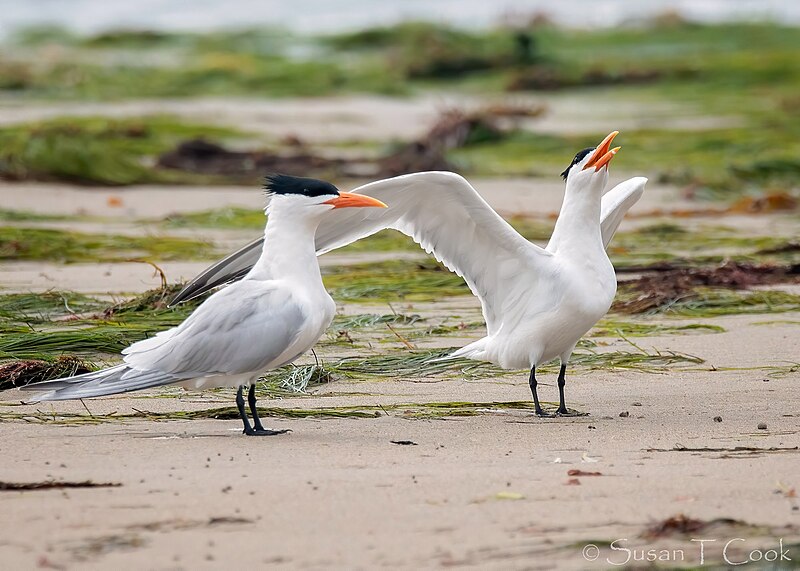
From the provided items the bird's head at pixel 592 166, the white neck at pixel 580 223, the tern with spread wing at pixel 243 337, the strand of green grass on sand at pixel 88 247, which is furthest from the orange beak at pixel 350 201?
the strand of green grass on sand at pixel 88 247

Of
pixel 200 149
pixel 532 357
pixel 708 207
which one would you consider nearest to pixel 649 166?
pixel 708 207

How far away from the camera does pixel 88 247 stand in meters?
10.4

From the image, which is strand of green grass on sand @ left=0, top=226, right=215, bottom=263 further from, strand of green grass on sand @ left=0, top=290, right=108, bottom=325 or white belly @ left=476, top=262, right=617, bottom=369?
white belly @ left=476, top=262, right=617, bottom=369

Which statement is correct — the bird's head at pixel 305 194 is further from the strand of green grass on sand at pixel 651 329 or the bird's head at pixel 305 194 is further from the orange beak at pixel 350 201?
the strand of green grass on sand at pixel 651 329

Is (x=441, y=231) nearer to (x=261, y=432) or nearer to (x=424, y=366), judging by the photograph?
(x=424, y=366)

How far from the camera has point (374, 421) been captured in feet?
19.4

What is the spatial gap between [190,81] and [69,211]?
1532 centimetres

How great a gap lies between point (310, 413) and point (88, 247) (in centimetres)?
481

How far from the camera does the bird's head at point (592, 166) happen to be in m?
6.63

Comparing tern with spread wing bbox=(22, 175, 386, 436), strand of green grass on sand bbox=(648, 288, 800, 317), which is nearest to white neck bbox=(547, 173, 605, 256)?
tern with spread wing bbox=(22, 175, 386, 436)

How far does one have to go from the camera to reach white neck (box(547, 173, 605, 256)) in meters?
6.55

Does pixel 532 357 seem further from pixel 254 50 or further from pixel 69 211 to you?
pixel 254 50

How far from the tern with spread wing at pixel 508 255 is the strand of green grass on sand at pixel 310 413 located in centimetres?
32

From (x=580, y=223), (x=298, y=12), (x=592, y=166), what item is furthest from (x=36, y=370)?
(x=298, y=12)
